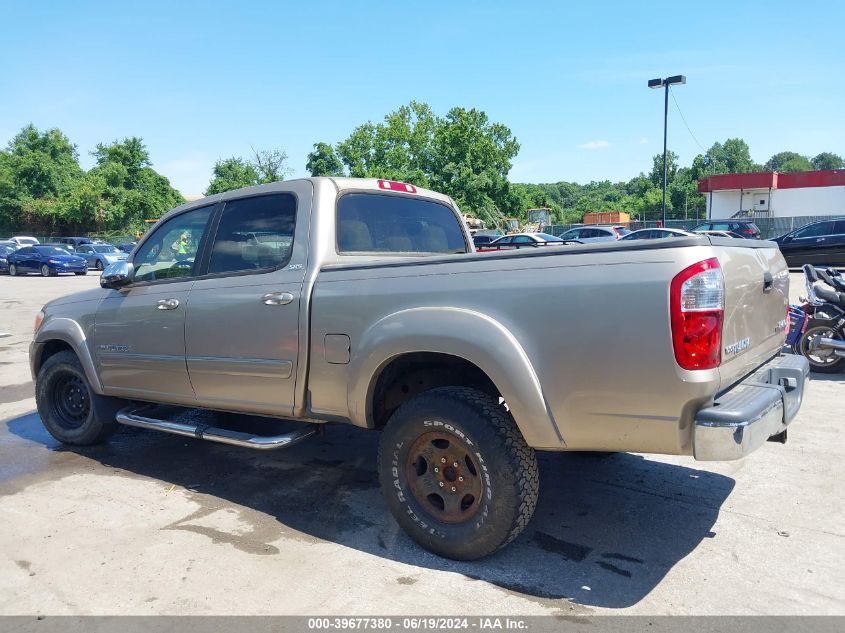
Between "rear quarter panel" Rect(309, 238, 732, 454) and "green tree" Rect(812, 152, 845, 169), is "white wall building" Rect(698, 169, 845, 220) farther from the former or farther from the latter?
"green tree" Rect(812, 152, 845, 169)

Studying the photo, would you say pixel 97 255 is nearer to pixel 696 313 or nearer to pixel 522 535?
pixel 522 535

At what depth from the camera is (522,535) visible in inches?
145

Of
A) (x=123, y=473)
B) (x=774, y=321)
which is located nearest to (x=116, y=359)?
(x=123, y=473)

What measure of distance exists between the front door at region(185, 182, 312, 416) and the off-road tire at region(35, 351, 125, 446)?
1357mm

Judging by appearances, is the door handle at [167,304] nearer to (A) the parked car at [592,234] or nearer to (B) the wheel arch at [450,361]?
(B) the wheel arch at [450,361]

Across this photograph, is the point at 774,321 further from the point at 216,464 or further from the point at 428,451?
the point at 216,464

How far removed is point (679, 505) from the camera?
4012mm

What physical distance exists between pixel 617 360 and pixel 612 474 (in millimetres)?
2099

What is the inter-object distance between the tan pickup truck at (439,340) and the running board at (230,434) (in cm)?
2

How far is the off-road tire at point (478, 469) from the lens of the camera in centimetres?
311

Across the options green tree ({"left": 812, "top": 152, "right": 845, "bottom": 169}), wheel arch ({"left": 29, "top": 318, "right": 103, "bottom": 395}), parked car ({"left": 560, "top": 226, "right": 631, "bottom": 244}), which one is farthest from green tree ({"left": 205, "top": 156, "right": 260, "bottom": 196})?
green tree ({"left": 812, "top": 152, "right": 845, "bottom": 169})

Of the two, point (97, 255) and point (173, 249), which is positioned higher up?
point (173, 249)

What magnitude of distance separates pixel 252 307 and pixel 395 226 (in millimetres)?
1192

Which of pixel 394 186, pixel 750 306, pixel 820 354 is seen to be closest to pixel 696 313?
pixel 750 306
